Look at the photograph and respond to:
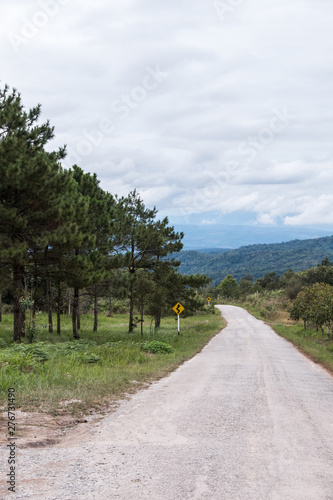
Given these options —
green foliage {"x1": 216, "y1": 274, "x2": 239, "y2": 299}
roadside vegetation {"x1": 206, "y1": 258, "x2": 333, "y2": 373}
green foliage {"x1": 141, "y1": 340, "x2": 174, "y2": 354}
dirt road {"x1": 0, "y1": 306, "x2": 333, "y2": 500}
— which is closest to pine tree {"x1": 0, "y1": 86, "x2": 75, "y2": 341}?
green foliage {"x1": 141, "y1": 340, "x2": 174, "y2": 354}

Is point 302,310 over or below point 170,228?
below

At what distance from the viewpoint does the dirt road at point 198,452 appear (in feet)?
14.1

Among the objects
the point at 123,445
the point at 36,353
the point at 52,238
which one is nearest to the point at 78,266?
the point at 52,238

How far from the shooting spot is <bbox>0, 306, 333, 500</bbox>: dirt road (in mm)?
4305

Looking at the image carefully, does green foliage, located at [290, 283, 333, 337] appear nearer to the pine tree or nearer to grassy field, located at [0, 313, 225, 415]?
grassy field, located at [0, 313, 225, 415]

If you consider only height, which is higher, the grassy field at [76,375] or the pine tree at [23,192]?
the pine tree at [23,192]

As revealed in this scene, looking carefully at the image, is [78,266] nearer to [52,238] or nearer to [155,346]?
[52,238]

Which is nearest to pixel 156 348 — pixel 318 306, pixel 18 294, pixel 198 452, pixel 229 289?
pixel 18 294

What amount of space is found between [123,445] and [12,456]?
55.6 inches

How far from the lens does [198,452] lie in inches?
216

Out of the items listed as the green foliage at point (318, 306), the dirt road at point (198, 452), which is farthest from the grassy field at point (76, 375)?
the green foliage at point (318, 306)

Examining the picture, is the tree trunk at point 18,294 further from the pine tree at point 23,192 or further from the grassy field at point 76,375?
the grassy field at point 76,375

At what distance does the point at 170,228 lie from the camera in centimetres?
3297

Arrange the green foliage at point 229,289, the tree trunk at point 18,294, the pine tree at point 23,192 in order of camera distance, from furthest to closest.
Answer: the green foliage at point 229,289
the tree trunk at point 18,294
the pine tree at point 23,192
